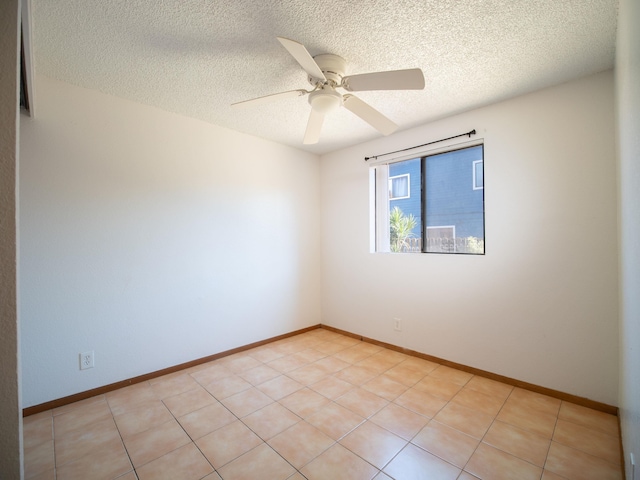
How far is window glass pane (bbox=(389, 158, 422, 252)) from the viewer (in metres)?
3.07

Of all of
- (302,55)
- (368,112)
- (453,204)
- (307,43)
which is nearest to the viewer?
(302,55)

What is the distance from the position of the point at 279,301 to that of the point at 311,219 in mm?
1178

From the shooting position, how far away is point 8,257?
0.74 metres

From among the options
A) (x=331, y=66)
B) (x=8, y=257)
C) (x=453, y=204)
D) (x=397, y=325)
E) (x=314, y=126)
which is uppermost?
(x=331, y=66)

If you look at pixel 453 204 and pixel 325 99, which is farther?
pixel 453 204

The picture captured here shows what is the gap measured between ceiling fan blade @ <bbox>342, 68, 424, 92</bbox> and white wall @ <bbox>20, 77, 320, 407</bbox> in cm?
178

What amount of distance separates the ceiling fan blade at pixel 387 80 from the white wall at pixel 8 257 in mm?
1361

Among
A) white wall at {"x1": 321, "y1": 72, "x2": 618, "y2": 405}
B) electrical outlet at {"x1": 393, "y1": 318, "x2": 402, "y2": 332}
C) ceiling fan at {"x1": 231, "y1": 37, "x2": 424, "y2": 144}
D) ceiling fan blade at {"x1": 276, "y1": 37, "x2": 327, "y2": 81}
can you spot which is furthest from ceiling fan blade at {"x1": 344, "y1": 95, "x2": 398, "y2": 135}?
electrical outlet at {"x1": 393, "y1": 318, "x2": 402, "y2": 332}

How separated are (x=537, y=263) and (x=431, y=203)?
1.10 meters

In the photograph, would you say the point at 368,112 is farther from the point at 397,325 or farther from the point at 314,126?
the point at 397,325

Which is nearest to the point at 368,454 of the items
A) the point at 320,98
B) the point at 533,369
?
the point at 533,369

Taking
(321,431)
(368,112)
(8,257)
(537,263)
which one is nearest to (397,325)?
(537,263)

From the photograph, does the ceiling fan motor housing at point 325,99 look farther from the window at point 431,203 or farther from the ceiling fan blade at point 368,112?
the window at point 431,203

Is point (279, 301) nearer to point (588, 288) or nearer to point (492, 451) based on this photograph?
point (492, 451)
